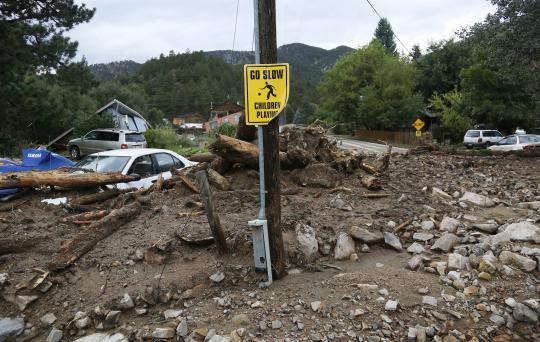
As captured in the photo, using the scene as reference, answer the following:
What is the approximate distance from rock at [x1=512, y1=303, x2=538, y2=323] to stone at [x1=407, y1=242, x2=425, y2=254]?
5.03ft

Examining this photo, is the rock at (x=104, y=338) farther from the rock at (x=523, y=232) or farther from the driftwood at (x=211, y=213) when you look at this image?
the rock at (x=523, y=232)

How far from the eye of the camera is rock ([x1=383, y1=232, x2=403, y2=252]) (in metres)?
5.74

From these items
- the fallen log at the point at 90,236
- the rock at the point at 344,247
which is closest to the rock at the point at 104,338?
the fallen log at the point at 90,236

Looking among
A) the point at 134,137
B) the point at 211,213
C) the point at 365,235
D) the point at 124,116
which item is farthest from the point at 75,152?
the point at 365,235

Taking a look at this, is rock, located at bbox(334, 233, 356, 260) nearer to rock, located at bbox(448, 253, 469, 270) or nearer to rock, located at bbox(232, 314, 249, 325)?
rock, located at bbox(448, 253, 469, 270)

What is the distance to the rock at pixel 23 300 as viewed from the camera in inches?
183

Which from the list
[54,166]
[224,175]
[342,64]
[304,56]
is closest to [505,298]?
[224,175]

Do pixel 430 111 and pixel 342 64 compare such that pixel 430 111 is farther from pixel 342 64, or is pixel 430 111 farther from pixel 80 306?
pixel 80 306

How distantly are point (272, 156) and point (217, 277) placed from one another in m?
1.54

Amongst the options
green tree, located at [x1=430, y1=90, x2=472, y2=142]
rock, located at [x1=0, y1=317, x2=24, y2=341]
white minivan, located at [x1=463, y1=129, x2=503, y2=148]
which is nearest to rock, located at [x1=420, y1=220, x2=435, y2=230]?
rock, located at [x1=0, y1=317, x2=24, y2=341]

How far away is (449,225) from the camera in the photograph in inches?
244

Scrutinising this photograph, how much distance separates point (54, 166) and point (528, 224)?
950 cm

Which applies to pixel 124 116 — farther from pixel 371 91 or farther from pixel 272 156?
pixel 272 156

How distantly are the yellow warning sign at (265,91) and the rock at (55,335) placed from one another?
290cm
